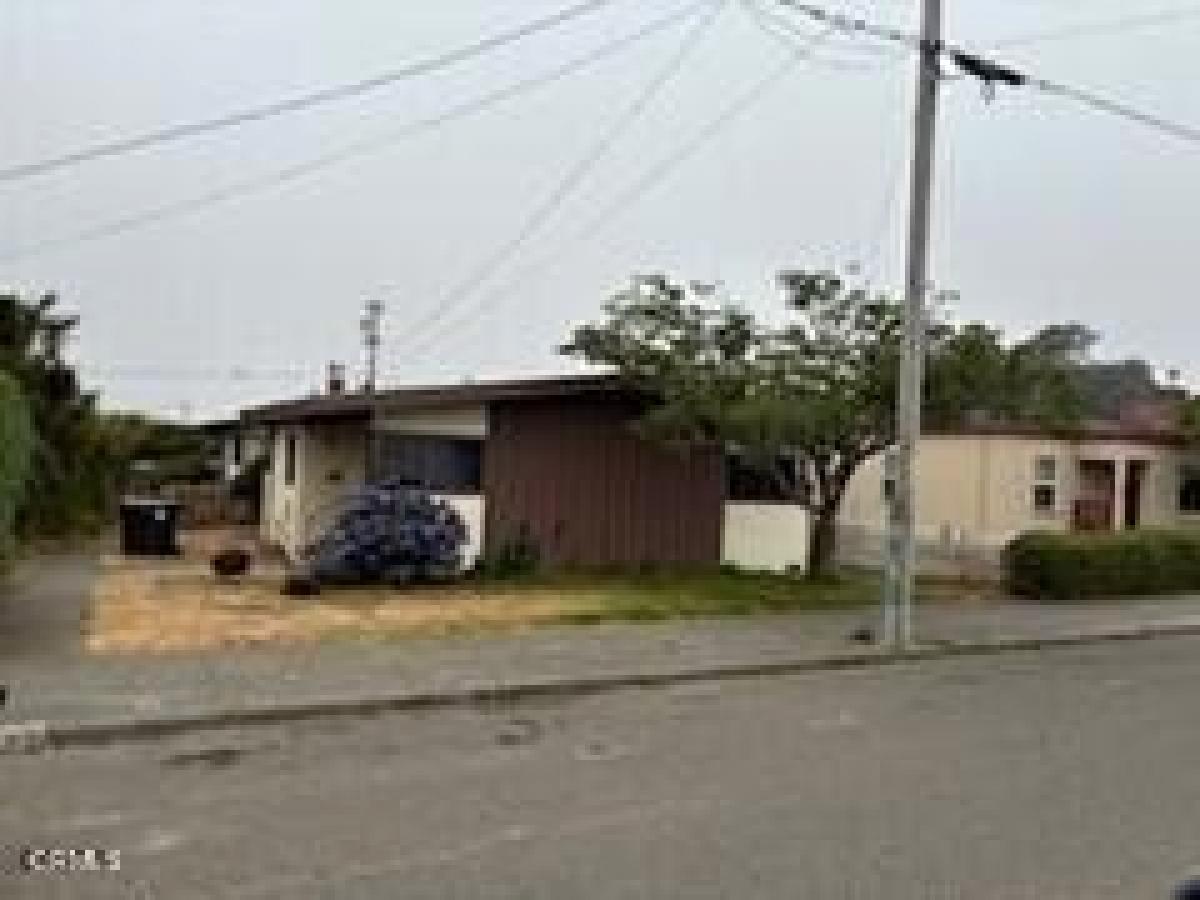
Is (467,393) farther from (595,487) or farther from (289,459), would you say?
(289,459)

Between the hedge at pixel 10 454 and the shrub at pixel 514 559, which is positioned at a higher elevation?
the hedge at pixel 10 454

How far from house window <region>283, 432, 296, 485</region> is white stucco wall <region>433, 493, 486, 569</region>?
6.82m

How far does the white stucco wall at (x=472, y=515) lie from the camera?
78.3 ft

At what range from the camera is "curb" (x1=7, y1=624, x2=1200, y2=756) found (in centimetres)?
1170

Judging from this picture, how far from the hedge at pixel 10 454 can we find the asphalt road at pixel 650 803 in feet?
22.5

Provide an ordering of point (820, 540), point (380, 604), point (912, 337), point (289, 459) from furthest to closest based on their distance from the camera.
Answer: point (289, 459)
point (820, 540)
point (380, 604)
point (912, 337)

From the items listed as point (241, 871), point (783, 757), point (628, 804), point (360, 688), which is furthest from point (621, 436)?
point (241, 871)

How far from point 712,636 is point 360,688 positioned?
529 cm

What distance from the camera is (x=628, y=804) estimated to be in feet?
31.3

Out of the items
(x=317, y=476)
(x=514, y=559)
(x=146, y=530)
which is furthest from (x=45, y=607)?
(x=317, y=476)

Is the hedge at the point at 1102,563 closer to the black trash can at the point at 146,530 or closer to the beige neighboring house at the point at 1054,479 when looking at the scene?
the beige neighboring house at the point at 1054,479

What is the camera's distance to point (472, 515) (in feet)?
79.0

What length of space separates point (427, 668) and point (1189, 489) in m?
26.2

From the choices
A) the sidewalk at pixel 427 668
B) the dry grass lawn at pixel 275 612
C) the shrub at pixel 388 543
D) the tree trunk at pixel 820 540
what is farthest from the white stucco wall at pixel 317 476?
the sidewalk at pixel 427 668
